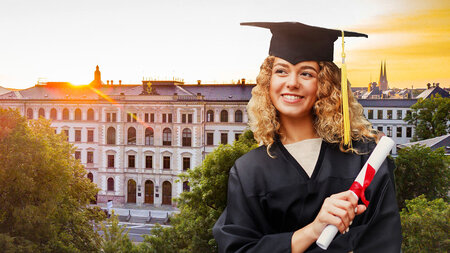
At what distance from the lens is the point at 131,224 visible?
39031 mm

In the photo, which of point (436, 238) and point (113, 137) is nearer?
point (436, 238)

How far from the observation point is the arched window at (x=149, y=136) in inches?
1880

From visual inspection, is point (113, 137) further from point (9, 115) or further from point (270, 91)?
point (270, 91)

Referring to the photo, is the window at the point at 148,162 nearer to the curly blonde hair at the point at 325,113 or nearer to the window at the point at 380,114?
the window at the point at 380,114

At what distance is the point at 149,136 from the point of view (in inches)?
1882

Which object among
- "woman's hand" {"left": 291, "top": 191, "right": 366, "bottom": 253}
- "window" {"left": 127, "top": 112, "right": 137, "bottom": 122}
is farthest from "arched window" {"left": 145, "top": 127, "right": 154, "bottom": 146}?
"woman's hand" {"left": 291, "top": 191, "right": 366, "bottom": 253}

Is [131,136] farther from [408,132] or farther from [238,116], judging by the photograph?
[408,132]

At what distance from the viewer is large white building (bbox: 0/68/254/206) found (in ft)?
153

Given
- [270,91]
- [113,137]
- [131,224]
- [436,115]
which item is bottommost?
[131,224]

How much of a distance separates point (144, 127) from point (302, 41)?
149 ft

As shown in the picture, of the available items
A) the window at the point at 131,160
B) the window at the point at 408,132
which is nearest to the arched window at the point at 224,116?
the window at the point at 131,160

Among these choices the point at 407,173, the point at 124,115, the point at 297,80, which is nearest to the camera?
the point at 297,80

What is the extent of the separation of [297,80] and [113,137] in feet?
154

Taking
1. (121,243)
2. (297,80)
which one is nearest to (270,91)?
(297,80)
